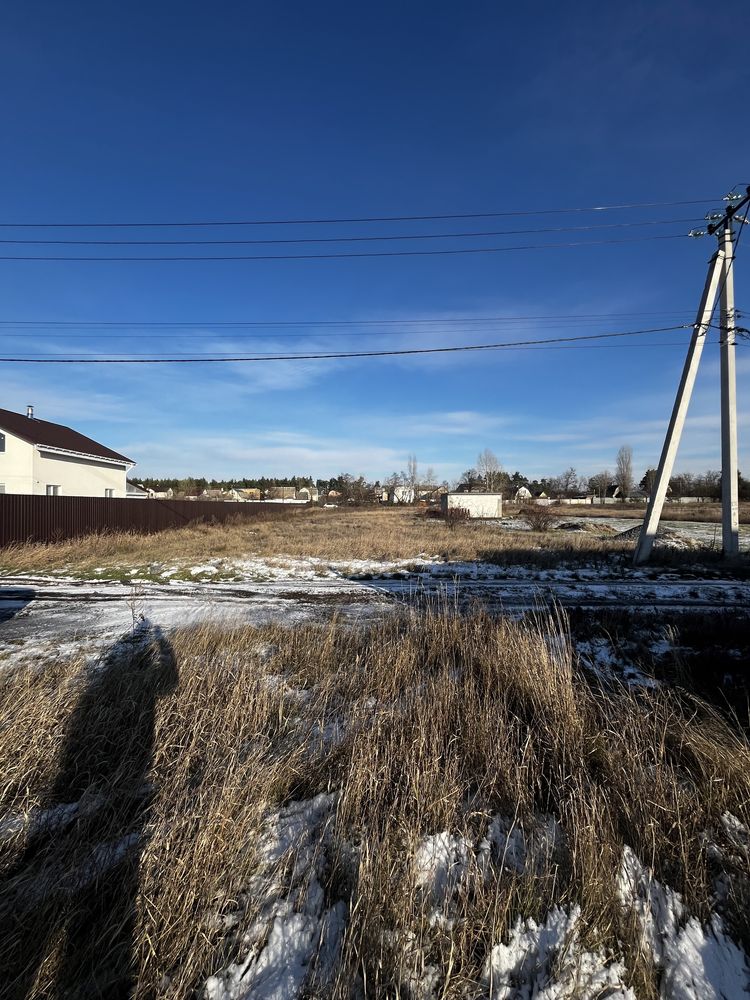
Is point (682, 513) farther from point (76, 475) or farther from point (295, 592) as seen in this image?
point (76, 475)

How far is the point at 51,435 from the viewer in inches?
1153

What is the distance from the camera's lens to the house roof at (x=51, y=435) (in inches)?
1014

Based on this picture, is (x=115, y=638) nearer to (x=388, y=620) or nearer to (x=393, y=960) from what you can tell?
(x=388, y=620)

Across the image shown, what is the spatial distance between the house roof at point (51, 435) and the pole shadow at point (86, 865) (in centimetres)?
2751

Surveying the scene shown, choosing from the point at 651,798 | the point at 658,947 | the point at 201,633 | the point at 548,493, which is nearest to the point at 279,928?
the point at 658,947

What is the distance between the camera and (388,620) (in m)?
6.48

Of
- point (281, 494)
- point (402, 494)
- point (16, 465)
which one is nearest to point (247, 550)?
point (16, 465)

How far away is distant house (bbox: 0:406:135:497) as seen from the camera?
2498cm

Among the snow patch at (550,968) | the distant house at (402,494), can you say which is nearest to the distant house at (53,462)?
the snow patch at (550,968)

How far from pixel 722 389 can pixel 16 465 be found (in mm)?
31192

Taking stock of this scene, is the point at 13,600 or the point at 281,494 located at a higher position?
the point at 281,494

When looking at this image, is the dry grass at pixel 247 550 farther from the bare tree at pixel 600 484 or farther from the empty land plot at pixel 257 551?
the bare tree at pixel 600 484

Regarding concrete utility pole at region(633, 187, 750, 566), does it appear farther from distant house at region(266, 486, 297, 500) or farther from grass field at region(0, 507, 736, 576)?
distant house at region(266, 486, 297, 500)

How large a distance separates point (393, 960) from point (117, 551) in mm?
16960
